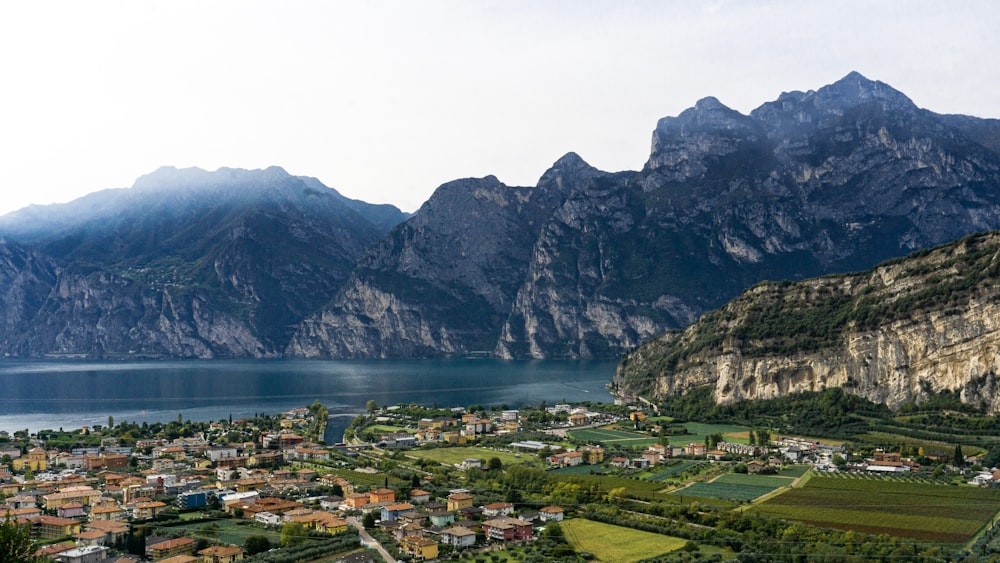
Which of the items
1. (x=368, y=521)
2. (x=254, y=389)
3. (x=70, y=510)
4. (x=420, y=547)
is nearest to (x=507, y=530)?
(x=420, y=547)

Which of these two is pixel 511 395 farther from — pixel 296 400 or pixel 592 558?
pixel 592 558

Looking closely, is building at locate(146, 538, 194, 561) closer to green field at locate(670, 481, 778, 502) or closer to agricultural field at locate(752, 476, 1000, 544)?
green field at locate(670, 481, 778, 502)

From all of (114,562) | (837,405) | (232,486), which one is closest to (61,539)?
(114,562)

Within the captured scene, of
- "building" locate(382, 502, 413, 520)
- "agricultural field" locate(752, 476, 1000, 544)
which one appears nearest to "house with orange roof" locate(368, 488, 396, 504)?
"building" locate(382, 502, 413, 520)

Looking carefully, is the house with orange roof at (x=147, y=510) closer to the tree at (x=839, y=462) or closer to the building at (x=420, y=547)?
the building at (x=420, y=547)

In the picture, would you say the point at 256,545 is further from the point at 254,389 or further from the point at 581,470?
the point at 254,389

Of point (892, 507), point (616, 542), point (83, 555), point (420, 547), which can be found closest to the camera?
point (83, 555)

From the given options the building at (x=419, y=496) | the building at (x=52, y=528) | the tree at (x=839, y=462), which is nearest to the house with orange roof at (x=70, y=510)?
the building at (x=52, y=528)
